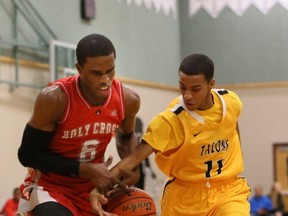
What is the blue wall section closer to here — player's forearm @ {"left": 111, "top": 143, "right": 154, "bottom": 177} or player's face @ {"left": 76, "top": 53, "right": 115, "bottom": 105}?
player's forearm @ {"left": 111, "top": 143, "right": 154, "bottom": 177}

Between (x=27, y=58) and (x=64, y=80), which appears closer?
(x=64, y=80)

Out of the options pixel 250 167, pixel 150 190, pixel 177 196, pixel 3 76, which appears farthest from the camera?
pixel 250 167

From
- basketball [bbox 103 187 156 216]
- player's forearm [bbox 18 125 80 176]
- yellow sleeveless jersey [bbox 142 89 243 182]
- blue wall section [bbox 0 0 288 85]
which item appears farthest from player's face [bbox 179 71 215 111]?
blue wall section [bbox 0 0 288 85]

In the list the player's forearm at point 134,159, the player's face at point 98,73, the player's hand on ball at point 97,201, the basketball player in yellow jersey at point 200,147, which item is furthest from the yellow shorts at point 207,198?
the player's face at point 98,73

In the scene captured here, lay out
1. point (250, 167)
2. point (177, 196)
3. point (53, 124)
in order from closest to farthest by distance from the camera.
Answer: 1. point (53, 124)
2. point (177, 196)
3. point (250, 167)

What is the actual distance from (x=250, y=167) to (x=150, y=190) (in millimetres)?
2952

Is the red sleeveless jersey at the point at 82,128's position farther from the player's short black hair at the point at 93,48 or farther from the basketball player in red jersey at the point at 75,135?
the player's short black hair at the point at 93,48

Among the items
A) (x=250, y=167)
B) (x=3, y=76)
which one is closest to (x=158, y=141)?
(x=3, y=76)

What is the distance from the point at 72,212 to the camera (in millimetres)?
4238

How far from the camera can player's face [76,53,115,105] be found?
404 centimetres

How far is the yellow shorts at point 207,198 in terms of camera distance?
15.8 ft

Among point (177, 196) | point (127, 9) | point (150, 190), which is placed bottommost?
point (150, 190)

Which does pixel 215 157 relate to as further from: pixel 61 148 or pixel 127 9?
pixel 127 9

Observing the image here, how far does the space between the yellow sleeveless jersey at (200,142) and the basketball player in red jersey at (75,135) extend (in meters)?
0.44
